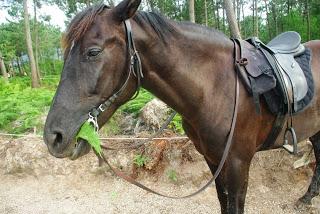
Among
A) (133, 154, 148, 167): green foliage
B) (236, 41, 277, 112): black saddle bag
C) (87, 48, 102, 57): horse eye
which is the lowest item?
(133, 154, 148, 167): green foliage

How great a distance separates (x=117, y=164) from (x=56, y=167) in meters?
1.03

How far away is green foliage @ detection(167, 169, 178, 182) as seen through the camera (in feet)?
14.6

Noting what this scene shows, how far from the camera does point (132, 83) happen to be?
1.84 meters

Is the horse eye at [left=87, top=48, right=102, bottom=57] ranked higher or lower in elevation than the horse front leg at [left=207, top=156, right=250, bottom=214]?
higher

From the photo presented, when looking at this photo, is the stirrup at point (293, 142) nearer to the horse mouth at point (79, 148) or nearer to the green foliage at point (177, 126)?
the horse mouth at point (79, 148)

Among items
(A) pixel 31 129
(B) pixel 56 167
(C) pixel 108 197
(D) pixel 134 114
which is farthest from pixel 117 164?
(A) pixel 31 129

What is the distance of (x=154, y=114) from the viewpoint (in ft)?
17.5

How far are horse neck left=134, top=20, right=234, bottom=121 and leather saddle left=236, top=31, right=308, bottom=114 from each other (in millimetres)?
129

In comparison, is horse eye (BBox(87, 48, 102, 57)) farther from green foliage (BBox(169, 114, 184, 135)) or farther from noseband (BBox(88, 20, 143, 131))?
green foliage (BBox(169, 114, 184, 135))

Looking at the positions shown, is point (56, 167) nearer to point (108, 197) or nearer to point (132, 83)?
point (108, 197)

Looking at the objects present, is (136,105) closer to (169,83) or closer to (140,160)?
(140,160)

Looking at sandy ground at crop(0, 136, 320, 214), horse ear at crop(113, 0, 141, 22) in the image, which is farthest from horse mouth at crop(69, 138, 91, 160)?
sandy ground at crop(0, 136, 320, 214)

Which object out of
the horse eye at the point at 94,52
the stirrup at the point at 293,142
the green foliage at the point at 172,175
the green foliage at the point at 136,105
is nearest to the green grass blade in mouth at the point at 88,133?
the horse eye at the point at 94,52

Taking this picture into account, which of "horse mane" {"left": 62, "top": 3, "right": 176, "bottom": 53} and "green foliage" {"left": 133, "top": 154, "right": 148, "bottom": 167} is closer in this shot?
"horse mane" {"left": 62, "top": 3, "right": 176, "bottom": 53}
